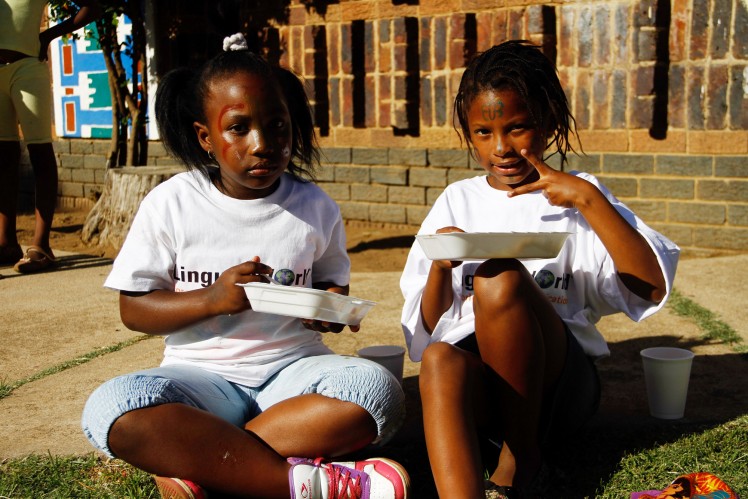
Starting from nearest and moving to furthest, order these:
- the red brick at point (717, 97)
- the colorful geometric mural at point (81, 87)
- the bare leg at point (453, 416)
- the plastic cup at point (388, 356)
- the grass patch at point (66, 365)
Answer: the bare leg at point (453, 416) → the plastic cup at point (388, 356) → the grass patch at point (66, 365) → the red brick at point (717, 97) → the colorful geometric mural at point (81, 87)

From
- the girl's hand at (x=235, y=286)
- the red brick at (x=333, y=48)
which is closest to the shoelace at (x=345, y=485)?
the girl's hand at (x=235, y=286)

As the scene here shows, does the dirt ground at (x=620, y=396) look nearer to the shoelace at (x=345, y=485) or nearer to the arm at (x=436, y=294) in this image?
the shoelace at (x=345, y=485)

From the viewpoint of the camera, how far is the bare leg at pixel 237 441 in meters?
2.15

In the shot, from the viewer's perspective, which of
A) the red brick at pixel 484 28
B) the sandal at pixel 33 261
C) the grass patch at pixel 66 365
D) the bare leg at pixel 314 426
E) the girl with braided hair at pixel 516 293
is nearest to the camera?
the girl with braided hair at pixel 516 293

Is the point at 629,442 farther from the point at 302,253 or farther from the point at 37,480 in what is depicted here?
the point at 37,480

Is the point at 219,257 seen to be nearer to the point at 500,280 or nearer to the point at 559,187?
the point at 500,280

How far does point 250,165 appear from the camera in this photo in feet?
8.04

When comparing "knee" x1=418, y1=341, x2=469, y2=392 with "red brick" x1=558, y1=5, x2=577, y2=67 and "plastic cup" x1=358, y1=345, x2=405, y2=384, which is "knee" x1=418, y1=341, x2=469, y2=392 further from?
"red brick" x1=558, y1=5, x2=577, y2=67

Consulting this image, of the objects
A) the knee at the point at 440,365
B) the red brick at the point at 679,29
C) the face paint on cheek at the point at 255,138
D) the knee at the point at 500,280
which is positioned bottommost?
the knee at the point at 440,365

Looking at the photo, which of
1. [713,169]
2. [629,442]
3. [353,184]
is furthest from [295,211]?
[353,184]

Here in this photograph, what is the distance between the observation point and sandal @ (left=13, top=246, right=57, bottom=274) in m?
5.33

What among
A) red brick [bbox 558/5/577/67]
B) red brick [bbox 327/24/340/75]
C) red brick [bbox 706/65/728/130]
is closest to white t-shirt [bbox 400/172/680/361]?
red brick [bbox 706/65/728/130]

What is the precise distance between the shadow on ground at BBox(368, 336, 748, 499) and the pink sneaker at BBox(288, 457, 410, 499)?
266 millimetres

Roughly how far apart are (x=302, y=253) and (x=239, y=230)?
193 millimetres
